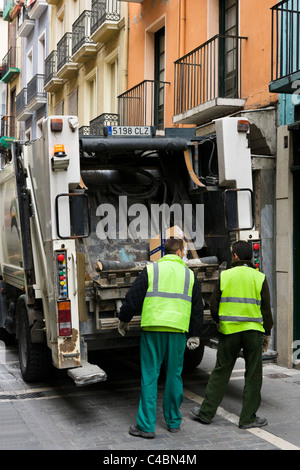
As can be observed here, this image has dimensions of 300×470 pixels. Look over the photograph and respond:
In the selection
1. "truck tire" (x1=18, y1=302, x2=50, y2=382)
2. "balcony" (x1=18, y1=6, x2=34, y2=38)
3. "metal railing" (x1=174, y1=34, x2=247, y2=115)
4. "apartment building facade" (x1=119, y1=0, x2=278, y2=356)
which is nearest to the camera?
"truck tire" (x1=18, y1=302, x2=50, y2=382)

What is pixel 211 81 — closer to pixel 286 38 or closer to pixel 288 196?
pixel 286 38

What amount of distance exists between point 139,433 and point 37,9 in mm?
21474

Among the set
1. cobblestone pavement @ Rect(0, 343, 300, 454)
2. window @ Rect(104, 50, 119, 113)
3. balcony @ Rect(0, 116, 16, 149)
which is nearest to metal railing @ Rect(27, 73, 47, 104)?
balcony @ Rect(0, 116, 16, 149)

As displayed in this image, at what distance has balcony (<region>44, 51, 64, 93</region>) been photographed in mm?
21422

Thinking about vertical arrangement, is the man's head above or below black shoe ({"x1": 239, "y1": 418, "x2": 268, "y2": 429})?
above

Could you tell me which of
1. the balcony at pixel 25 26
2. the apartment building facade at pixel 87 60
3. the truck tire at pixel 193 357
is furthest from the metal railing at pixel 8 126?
the truck tire at pixel 193 357

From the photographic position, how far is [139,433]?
5.58m

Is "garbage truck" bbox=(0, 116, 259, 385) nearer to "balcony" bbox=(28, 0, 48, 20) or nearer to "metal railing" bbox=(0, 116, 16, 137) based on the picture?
"balcony" bbox=(28, 0, 48, 20)

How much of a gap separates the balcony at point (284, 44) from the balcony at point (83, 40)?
9524 millimetres

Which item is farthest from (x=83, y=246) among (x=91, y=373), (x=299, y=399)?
(x=299, y=399)

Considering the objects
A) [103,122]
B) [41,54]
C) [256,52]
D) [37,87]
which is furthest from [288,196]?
[41,54]

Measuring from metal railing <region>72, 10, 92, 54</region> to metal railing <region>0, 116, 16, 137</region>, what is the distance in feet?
33.2

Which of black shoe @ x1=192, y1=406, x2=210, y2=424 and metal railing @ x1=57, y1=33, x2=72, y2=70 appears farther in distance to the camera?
metal railing @ x1=57, y1=33, x2=72, y2=70

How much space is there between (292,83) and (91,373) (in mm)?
4380
